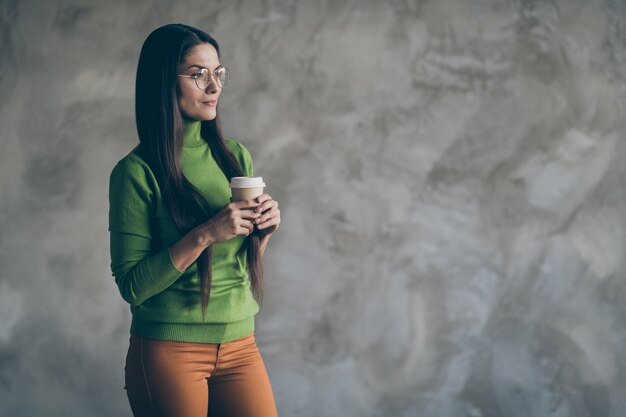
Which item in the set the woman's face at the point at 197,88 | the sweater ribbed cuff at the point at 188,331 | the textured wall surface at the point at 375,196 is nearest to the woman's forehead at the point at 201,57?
the woman's face at the point at 197,88

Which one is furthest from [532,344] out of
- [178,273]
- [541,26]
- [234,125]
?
[178,273]

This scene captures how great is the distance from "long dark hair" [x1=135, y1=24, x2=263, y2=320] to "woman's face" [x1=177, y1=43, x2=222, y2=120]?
0.02 meters

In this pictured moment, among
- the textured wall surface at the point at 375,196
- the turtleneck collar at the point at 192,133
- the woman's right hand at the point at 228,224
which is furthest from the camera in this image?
the textured wall surface at the point at 375,196

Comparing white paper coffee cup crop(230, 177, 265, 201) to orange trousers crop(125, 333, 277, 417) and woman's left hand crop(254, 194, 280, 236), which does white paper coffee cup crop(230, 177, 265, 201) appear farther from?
orange trousers crop(125, 333, 277, 417)

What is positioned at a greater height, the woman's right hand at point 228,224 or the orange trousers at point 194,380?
the woman's right hand at point 228,224

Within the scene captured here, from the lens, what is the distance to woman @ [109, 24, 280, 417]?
1.30 metres

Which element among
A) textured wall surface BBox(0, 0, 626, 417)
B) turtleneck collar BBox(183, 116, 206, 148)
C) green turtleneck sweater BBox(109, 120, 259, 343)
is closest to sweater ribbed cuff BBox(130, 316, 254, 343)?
green turtleneck sweater BBox(109, 120, 259, 343)

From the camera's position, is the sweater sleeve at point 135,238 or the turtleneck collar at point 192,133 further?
the turtleneck collar at point 192,133

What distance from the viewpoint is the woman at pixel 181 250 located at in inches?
51.4

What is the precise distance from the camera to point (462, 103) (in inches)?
92.3

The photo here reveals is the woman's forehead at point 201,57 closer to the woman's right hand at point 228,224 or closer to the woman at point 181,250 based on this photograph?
the woman at point 181,250

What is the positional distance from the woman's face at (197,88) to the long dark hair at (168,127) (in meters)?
0.02

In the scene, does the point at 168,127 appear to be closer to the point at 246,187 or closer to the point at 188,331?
the point at 246,187

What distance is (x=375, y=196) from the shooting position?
7.63 feet
